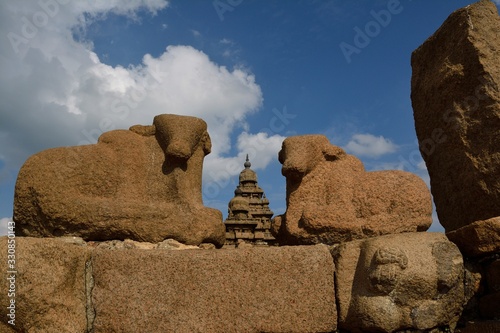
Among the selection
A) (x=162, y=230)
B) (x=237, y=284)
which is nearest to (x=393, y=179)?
(x=237, y=284)

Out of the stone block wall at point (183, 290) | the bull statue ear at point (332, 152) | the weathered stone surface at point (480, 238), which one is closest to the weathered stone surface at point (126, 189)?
the stone block wall at point (183, 290)

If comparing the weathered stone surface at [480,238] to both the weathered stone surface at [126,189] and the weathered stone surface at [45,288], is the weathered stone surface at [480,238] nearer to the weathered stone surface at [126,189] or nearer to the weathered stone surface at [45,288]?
the weathered stone surface at [126,189]

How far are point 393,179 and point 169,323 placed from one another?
2.23 metres

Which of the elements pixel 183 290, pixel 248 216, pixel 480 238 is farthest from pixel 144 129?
pixel 248 216

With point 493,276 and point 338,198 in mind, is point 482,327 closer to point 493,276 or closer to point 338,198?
point 493,276

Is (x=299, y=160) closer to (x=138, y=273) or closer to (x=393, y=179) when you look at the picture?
(x=393, y=179)

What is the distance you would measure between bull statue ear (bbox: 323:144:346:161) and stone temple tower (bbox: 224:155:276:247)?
738cm

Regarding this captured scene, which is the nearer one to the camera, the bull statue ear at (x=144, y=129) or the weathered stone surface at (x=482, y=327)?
the weathered stone surface at (x=482, y=327)

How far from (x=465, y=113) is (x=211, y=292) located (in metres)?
2.60

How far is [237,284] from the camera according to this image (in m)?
3.16

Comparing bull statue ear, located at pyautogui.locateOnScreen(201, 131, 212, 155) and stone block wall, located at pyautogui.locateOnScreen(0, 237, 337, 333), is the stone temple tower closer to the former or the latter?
bull statue ear, located at pyautogui.locateOnScreen(201, 131, 212, 155)

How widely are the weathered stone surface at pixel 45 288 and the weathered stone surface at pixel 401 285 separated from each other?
1.82 m

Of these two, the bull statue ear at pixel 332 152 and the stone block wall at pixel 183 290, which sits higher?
the bull statue ear at pixel 332 152

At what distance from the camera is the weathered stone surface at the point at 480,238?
316 centimetres
